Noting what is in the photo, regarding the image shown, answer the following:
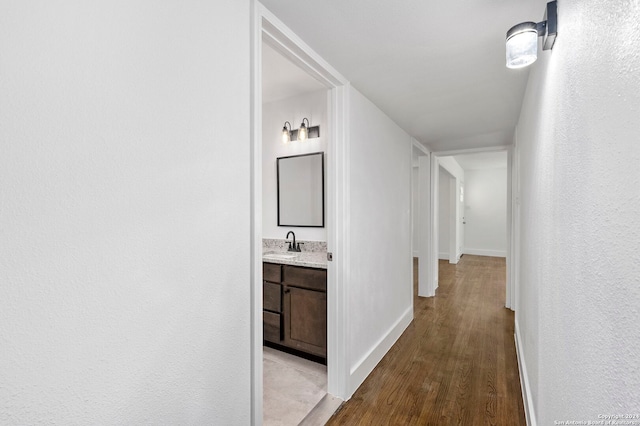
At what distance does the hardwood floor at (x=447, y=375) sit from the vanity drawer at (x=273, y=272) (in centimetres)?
112

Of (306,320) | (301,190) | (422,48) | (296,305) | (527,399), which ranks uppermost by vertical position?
(422,48)

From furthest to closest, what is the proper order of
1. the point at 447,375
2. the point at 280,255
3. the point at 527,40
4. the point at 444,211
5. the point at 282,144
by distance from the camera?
the point at 444,211, the point at 282,144, the point at 280,255, the point at 447,375, the point at 527,40

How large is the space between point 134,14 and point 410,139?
3.41 m

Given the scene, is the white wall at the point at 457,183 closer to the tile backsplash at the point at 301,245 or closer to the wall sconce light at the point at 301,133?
the wall sconce light at the point at 301,133

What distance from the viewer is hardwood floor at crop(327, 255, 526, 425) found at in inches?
83.5

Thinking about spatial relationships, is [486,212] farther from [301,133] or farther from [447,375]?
[301,133]

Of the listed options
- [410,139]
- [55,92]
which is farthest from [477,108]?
[55,92]

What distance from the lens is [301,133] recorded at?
10.0 ft

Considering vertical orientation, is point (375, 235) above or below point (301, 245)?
above

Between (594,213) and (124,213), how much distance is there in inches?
48.4

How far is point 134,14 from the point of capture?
934mm

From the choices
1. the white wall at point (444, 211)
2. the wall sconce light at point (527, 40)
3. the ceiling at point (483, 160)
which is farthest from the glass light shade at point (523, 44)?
the white wall at point (444, 211)

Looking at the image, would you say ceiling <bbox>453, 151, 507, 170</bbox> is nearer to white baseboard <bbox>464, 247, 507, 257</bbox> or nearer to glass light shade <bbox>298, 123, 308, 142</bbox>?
white baseboard <bbox>464, 247, 507, 257</bbox>

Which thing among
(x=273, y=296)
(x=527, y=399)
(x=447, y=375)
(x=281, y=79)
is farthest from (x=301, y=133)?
(x=527, y=399)
